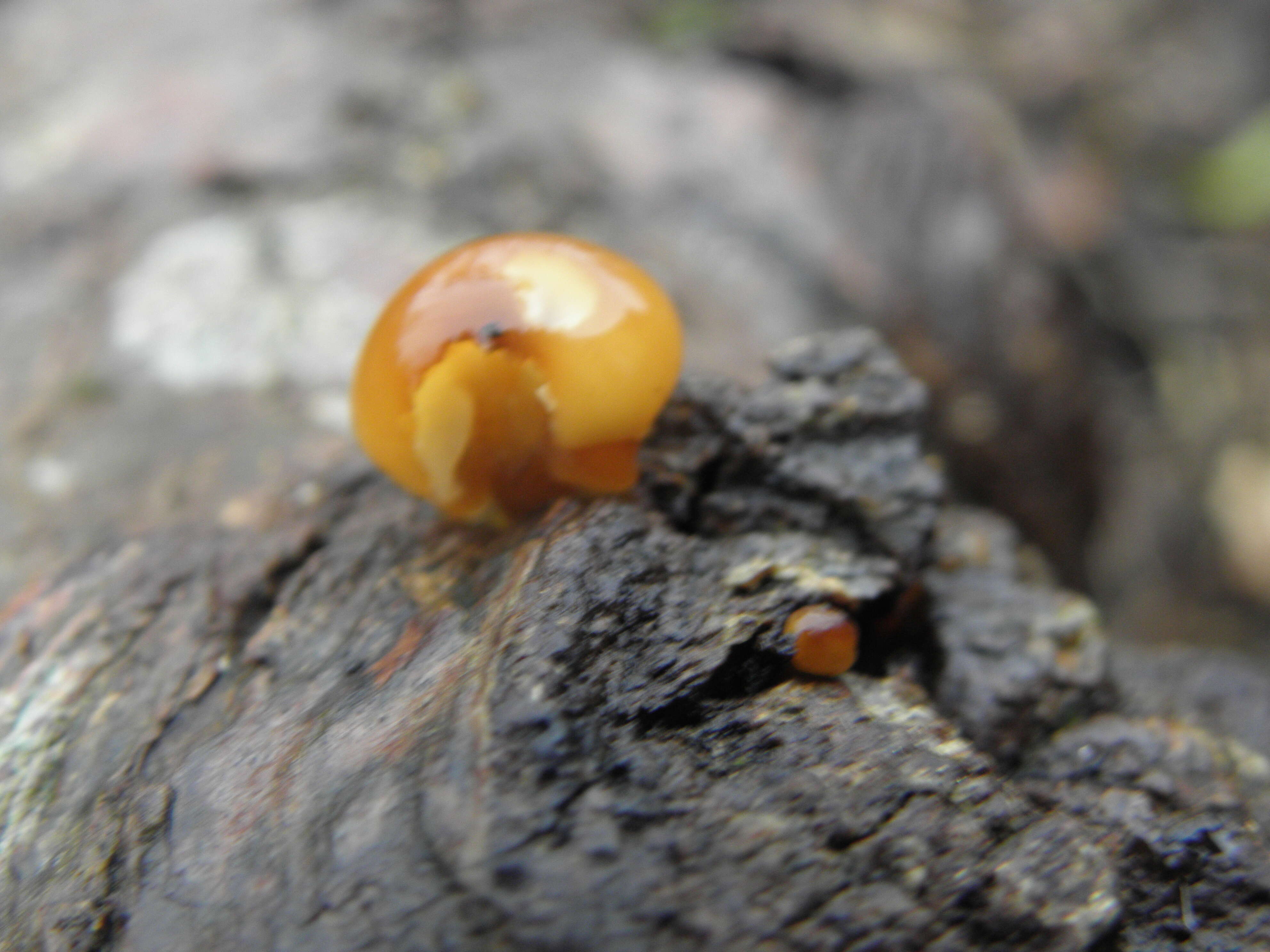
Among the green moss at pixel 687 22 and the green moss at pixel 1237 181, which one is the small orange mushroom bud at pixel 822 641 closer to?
the green moss at pixel 687 22

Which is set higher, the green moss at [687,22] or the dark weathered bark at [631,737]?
the green moss at [687,22]

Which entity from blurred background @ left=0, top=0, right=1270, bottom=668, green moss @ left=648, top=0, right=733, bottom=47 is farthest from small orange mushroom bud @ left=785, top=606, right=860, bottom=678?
A: green moss @ left=648, top=0, right=733, bottom=47

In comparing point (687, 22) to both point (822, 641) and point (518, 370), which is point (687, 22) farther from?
point (822, 641)

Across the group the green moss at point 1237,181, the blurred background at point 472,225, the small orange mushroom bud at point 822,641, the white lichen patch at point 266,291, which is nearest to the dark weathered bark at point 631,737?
the small orange mushroom bud at point 822,641

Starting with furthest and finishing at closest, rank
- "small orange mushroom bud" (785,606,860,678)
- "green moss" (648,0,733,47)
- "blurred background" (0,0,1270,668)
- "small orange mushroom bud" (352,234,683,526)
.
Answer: "green moss" (648,0,733,47) → "blurred background" (0,0,1270,668) → "small orange mushroom bud" (352,234,683,526) → "small orange mushroom bud" (785,606,860,678)

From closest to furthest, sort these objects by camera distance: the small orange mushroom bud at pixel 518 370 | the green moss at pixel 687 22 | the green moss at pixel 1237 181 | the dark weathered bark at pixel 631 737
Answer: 1. the dark weathered bark at pixel 631 737
2. the small orange mushroom bud at pixel 518 370
3. the green moss at pixel 687 22
4. the green moss at pixel 1237 181

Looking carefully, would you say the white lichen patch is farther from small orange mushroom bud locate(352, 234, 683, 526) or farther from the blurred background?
small orange mushroom bud locate(352, 234, 683, 526)
